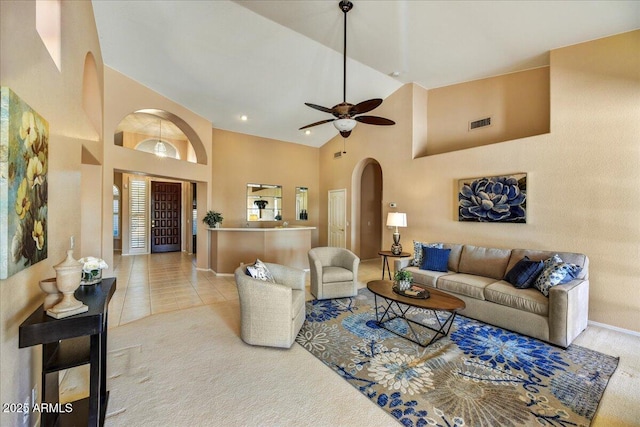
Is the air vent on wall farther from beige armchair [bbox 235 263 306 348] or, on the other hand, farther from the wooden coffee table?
beige armchair [bbox 235 263 306 348]

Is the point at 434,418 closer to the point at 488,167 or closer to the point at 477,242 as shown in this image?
the point at 477,242

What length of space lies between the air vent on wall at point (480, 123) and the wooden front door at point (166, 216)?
30.0 feet

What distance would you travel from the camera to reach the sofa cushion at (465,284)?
3.60 m

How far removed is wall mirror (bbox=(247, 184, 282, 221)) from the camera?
768 centimetres

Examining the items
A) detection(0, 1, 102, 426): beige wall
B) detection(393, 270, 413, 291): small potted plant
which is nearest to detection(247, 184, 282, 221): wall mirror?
detection(0, 1, 102, 426): beige wall

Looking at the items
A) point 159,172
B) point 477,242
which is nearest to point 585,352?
point 477,242

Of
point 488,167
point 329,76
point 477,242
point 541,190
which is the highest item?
point 329,76

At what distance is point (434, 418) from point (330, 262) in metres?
3.01

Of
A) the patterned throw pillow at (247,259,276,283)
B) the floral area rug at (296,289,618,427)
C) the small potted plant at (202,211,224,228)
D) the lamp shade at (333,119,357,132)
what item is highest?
the lamp shade at (333,119,357,132)

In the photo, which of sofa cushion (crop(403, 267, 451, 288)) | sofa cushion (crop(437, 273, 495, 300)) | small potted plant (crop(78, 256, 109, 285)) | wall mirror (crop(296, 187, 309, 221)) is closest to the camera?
small potted plant (crop(78, 256, 109, 285))

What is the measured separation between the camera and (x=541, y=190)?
395cm

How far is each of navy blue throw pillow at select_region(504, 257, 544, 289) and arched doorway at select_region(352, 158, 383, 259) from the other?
4.21m

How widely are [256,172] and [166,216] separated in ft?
13.8

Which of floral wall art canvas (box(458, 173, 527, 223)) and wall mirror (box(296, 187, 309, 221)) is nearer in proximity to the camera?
floral wall art canvas (box(458, 173, 527, 223))
